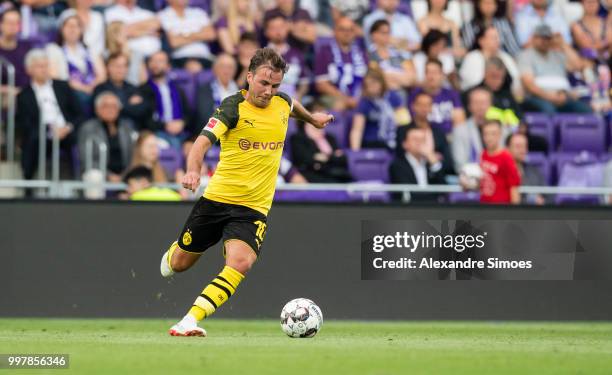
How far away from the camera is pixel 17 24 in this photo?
16.2 metres

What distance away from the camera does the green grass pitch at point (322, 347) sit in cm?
812

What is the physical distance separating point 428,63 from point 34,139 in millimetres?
5636

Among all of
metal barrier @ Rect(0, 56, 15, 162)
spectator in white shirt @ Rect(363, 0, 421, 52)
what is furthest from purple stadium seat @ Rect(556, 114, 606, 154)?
metal barrier @ Rect(0, 56, 15, 162)

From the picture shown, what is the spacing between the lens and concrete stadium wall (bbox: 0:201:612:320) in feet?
45.7

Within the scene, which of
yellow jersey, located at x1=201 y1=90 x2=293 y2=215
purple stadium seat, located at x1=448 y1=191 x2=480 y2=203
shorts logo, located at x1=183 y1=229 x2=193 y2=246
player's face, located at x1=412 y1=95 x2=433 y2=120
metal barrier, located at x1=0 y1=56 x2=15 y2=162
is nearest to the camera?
yellow jersey, located at x1=201 y1=90 x2=293 y2=215

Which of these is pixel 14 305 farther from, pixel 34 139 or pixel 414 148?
pixel 414 148

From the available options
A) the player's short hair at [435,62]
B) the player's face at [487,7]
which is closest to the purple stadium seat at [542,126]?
the player's short hair at [435,62]

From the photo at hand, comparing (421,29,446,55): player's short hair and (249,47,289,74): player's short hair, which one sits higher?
(421,29,446,55): player's short hair

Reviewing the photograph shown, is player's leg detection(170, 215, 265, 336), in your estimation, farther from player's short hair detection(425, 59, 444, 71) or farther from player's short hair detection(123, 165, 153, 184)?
player's short hair detection(425, 59, 444, 71)

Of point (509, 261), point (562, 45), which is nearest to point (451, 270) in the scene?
point (509, 261)

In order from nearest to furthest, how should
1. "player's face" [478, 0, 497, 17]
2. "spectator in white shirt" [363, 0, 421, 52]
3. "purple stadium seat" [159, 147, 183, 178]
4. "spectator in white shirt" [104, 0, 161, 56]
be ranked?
1. "purple stadium seat" [159, 147, 183, 178]
2. "spectator in white shirt" [104, 0, 161, 56]
3. "spectator in white shirt" [363, 0, 421, 52]
4. "player's face" [478, 0, 497, 17]

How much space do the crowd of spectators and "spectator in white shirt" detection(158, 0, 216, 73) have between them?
0.06 ft

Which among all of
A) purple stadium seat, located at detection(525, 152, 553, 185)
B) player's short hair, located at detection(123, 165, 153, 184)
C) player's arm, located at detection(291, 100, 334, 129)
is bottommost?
player's short hair, located at detection(123, 165, 153, 184)

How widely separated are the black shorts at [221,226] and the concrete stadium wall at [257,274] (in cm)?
318
